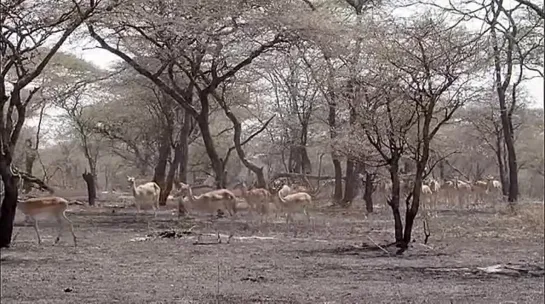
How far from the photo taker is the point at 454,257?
8.35m

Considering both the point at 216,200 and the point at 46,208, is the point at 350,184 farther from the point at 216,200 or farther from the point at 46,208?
the point at 46,208

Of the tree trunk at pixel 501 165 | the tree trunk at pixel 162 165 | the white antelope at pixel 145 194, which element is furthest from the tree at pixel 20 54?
the tree trunk at pixel 501 165

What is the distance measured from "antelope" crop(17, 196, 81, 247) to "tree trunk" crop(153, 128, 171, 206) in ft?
8.65

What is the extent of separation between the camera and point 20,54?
7.78m

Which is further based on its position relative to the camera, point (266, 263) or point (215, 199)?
point (215, 199)

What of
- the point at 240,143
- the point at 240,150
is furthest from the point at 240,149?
the point at 240,143

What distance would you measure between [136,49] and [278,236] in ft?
9.31

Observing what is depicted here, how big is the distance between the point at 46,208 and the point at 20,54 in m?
1.37

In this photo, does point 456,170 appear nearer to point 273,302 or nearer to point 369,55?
point 369,55

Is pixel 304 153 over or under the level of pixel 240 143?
under

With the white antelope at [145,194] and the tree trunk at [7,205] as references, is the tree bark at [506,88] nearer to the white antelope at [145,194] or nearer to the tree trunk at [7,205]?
the white antelope at [145,194]

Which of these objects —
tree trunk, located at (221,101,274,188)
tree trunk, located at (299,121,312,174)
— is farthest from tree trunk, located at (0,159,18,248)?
tree trunk, located at (299,121,312,174)

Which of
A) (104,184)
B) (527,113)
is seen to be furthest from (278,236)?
Answer: (527,113)

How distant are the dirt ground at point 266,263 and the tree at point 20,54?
1.37 feet
